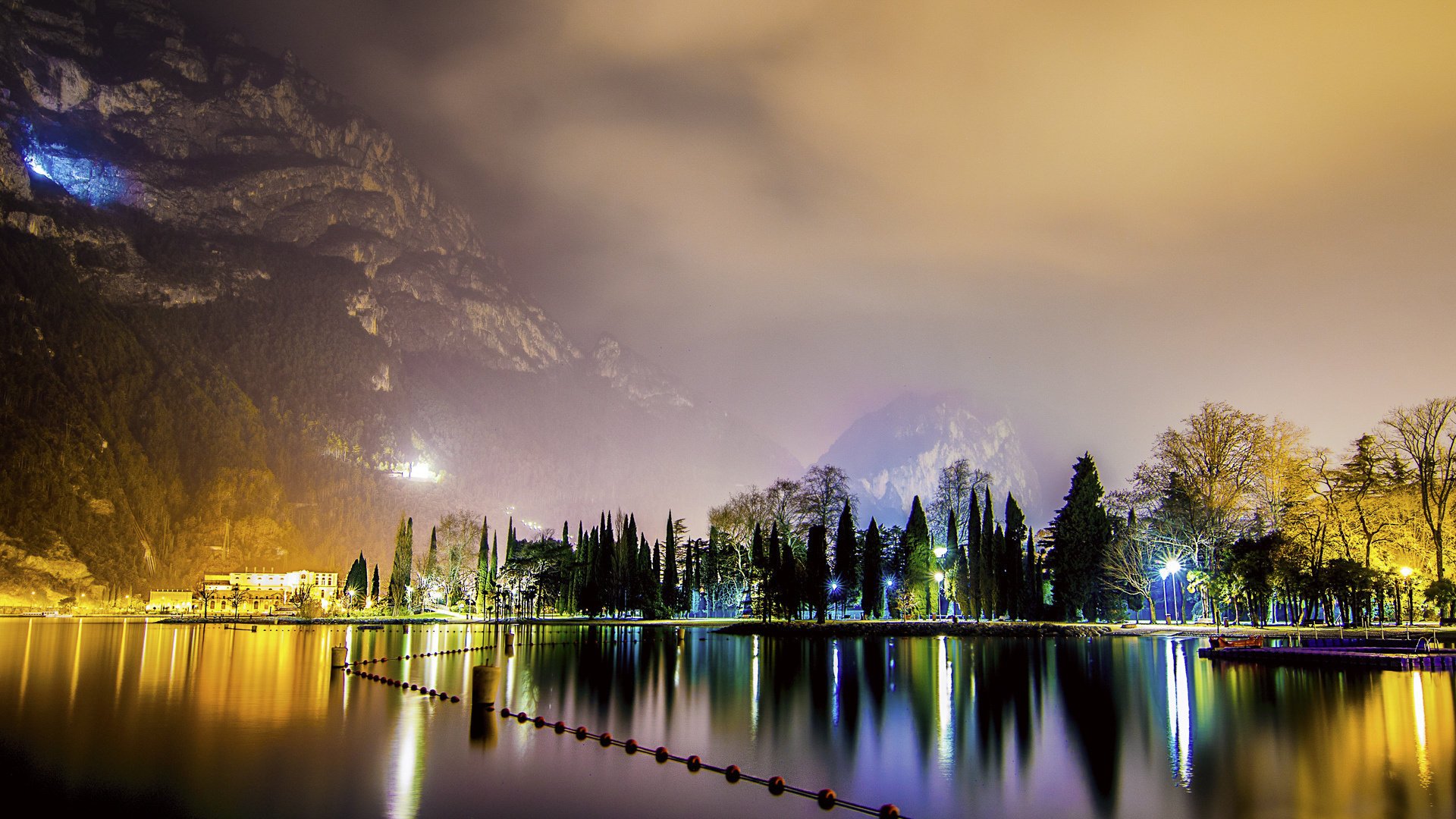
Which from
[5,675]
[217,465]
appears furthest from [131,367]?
[5,675]

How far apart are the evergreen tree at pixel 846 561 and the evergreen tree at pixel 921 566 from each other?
5.06 m

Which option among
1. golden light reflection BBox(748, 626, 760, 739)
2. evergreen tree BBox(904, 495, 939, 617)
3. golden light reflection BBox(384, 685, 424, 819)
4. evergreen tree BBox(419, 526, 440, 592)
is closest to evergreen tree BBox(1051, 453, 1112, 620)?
evergreen tree BBox(904, 495, 939, 617)

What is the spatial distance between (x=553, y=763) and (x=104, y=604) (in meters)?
164

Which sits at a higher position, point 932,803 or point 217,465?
point 217,465

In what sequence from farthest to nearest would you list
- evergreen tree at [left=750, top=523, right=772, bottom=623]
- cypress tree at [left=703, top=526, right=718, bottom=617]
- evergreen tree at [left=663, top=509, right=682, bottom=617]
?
evergreen tree at [left=663, top=509, right=682, bottom=617], cypress tree at [left=703, top=526, right=718, bottom=617], evergreen tree at [left=750, top=523, right=772, bottom=623]

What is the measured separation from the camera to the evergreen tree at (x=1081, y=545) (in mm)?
67375

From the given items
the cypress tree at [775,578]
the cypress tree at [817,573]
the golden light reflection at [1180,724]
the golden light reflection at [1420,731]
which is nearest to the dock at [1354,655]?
the golden light reflection at [1420,731]

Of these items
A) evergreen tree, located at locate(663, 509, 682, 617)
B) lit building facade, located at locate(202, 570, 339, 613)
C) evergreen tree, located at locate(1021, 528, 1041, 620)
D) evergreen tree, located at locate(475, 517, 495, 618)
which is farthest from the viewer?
lit building facade, located at locate(202, 570, 339, 613)

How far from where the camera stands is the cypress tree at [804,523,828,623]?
74875mm

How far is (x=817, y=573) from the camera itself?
76125 mm

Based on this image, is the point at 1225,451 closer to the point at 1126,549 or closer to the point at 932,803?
the point at 1126,549

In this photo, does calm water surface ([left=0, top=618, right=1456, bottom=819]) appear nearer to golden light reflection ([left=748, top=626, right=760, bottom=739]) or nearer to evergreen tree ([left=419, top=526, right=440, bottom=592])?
golden light reflection ([left=748, top=626, right=760, bottom=739])

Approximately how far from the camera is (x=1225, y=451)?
57.8 metres

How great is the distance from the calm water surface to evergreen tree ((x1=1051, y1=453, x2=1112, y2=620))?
2878cm
